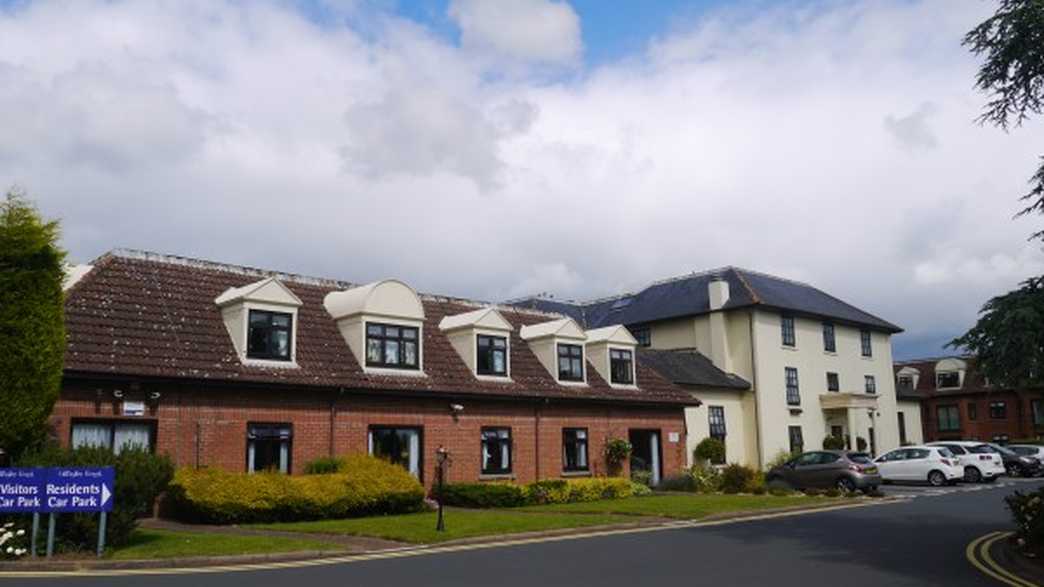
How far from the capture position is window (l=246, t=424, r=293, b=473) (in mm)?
22766

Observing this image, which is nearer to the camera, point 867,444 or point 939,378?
point 867,444

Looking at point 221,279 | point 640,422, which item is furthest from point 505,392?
point 221,279

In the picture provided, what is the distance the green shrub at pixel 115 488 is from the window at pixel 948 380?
2409 inches

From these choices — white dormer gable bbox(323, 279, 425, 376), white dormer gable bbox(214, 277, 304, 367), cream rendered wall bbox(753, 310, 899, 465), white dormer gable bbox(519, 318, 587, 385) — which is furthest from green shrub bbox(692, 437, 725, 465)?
white dormer gable bbox(214, 277, 304, 367)

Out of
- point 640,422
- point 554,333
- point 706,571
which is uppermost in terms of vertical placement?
point 554,333

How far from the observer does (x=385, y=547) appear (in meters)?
16.1

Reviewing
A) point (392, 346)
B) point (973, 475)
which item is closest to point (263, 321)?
point (392, 346)

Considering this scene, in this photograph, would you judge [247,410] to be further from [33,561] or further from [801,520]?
[801,520]

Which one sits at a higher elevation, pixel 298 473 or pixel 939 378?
pixel 939 378

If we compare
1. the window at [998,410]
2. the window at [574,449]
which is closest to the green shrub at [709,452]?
the window at [574,449]

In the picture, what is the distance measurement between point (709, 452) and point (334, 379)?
18998 mm

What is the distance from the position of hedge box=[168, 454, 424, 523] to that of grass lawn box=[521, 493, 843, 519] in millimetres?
3662

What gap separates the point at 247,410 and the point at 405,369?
5.22 m

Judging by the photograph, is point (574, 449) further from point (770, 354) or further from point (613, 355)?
point (770, 354)
